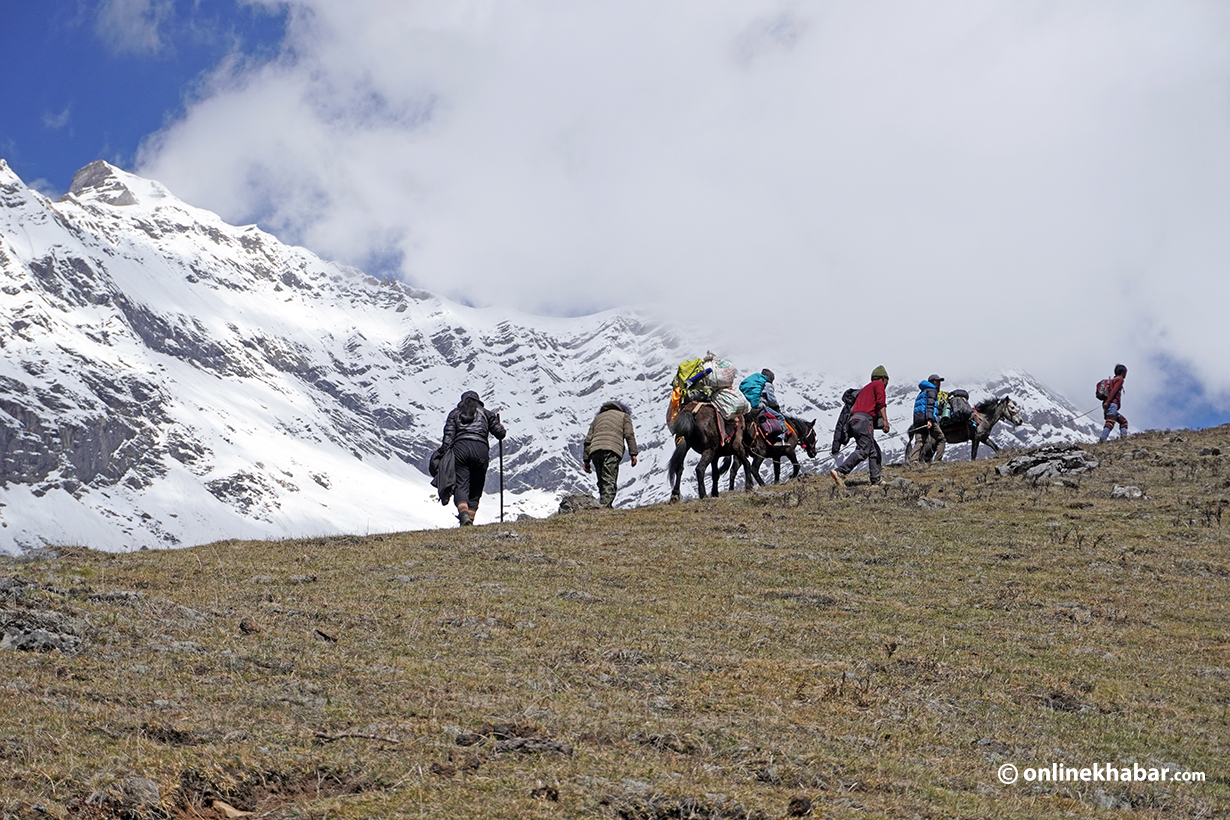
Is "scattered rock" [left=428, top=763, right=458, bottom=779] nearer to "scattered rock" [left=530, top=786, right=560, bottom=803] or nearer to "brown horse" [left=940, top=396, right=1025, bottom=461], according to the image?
"scattered rock" [left=530, top=786, right=560, bottom=803]

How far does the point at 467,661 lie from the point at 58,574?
20.7 feet

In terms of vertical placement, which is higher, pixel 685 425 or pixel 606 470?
pixel 685 425

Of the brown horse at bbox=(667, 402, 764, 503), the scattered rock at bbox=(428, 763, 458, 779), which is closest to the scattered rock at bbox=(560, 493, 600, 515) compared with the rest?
the brown horse at bbox=(667, 402, 764, 503)

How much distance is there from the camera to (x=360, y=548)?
1741 cm

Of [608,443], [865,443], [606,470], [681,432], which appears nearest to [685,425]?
[681,432]

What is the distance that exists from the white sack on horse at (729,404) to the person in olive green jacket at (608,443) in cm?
219

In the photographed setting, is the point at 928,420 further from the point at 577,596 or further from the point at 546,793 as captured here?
the point at 546,793

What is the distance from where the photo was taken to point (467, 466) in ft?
71.5

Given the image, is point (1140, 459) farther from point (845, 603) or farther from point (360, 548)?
point (360, 548)

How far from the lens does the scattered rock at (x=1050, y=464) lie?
27.7 m

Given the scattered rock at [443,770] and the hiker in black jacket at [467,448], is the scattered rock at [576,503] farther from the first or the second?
the scattered rock at [443,770]

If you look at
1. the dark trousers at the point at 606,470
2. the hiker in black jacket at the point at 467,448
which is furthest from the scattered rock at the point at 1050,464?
the hiker in black jacket at the point at 467,448

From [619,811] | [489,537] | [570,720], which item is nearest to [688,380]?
[489,537]

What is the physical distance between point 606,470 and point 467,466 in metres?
5.27
